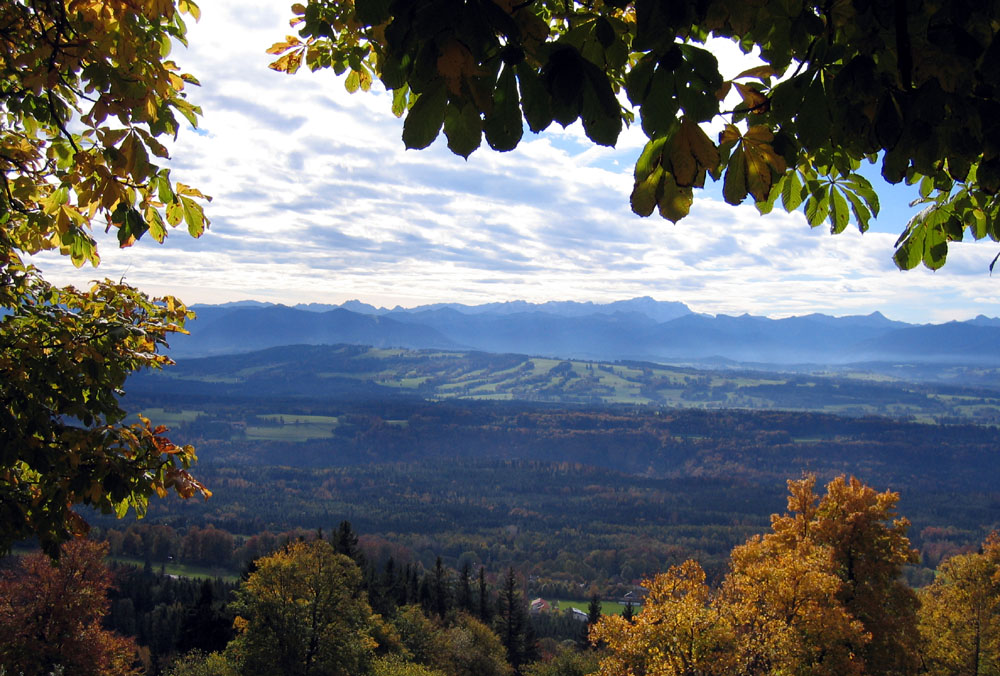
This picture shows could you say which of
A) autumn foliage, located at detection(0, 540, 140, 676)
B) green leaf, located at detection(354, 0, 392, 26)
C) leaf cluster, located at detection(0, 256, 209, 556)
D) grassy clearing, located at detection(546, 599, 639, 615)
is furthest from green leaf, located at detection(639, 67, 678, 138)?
grassy clearing, located at detection(546, 599, 639, 615)

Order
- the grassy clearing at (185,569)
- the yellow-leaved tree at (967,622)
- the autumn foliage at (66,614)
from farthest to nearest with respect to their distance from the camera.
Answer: the grassy clearing at (185,569)
the autumn foliage at (66,614)
the yellow-leaved tree at (967,622)

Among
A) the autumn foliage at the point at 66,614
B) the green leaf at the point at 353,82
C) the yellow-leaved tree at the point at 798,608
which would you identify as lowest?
the autumn foliage at the point at 66,614

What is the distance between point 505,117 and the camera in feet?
4.54

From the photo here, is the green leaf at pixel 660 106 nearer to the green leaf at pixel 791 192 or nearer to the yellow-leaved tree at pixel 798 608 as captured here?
the green leaf at pixel 791 192

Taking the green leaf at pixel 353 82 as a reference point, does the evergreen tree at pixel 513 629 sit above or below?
below

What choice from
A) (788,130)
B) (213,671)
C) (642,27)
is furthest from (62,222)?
(213,671)

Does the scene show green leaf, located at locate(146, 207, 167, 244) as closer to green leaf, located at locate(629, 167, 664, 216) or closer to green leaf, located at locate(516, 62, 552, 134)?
green leaf, located at locate(516, 62, 552, 134)

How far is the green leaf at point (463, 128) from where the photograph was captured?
1.35m

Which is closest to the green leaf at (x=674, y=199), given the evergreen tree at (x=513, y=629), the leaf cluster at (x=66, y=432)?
the leaf cluster at (x=66, y=432)

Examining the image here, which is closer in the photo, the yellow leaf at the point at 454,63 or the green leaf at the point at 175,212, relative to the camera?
the yellow leaf at the point at 454,63

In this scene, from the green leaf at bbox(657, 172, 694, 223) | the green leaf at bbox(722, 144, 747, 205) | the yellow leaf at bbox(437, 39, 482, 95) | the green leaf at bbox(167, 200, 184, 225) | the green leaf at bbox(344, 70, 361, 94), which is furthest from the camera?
the green leaf at bbox(344, 70, 361, 94)

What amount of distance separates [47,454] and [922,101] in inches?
167

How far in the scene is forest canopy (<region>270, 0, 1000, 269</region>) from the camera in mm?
1303

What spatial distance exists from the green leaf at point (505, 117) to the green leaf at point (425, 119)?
96 mm
